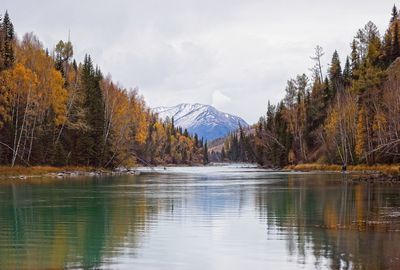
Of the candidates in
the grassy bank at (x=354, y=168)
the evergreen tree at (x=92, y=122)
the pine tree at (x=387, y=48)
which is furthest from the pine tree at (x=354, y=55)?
the evergreen tree at (x=92, y=122)

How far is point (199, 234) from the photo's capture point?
20.5 metres

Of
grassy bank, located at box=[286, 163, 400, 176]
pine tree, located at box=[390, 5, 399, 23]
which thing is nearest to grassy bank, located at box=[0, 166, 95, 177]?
grassy bank, located at box=[286, 163, 400, 176]

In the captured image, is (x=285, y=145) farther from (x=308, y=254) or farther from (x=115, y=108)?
(x=308, y=254)

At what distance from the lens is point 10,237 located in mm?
19359

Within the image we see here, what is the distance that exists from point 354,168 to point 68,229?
74.1 m

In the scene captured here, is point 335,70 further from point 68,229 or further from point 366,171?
point 68,229

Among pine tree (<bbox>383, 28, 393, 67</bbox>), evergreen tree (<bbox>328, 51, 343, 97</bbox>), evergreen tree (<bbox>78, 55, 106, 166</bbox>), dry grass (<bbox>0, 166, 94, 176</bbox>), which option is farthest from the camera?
evergreen tree (<bbox>328, 51, 343, 97</bbox>)

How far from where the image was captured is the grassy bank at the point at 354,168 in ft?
239

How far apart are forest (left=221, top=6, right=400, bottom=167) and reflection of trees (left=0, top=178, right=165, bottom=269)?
42209 millimetres

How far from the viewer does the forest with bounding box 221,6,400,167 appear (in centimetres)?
7819

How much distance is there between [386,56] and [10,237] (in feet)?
321

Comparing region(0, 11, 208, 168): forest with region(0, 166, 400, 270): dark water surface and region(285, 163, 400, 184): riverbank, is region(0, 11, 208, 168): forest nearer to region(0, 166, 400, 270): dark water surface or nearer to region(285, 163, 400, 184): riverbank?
region(285, 163, 400, 184): riverbank

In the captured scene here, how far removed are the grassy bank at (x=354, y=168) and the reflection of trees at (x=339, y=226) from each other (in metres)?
31.3

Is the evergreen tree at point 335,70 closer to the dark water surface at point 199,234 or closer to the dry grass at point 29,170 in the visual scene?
the dry grass at point 29,170
